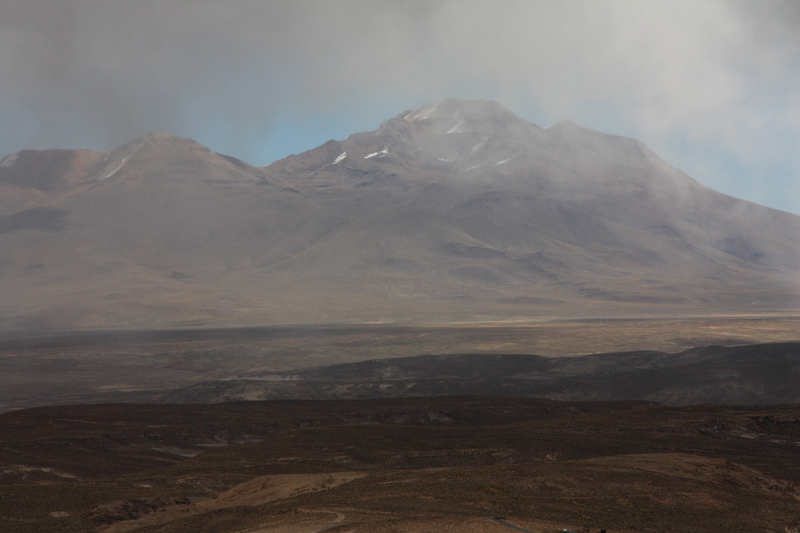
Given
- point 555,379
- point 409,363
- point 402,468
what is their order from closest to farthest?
point 402,468
point 555,379
point 409,363

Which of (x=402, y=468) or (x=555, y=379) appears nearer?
(x=402, y=468)

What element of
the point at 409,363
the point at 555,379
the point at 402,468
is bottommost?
the point at 555,379

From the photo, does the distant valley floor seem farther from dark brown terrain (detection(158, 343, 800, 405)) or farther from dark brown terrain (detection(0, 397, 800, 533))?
dark brown terrain (detection(0, 397, 800, 533))

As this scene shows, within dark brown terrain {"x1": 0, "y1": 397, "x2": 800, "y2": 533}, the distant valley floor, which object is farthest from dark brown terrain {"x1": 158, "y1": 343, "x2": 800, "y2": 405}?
dark brown terrain {"x1": 0, "y1": 397, "x2": 800, "y2": 533}

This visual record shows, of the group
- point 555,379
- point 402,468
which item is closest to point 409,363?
point 555,379

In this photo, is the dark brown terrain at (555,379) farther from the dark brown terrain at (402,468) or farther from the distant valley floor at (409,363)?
the dark brown terrain at (402,468)

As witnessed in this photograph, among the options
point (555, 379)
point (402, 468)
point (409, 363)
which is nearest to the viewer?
point (402, 468)

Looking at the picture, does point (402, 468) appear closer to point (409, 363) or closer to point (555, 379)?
point (555, 379)

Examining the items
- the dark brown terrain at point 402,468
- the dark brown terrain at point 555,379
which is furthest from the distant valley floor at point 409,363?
the dark brown terrain at point 402,468

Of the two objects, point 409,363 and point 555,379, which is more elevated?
point 409,363
